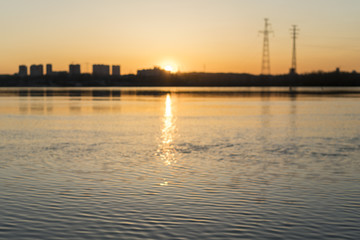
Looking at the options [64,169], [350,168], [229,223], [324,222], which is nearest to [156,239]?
[229,223]

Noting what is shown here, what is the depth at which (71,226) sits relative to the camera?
12625 millimetres

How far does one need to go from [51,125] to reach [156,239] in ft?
117

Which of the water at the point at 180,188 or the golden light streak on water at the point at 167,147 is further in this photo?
the golden light streak on water at the point at 167,147

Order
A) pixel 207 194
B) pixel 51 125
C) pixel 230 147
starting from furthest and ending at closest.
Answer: pixel 51 125 < pixel 230 147 < pixel 207 194

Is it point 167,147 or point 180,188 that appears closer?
point 180,188

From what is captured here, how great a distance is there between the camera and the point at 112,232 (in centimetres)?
1214

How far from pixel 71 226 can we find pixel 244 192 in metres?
6.55

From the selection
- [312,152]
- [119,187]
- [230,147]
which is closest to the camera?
[119,187]

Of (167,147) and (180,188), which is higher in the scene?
(167,147)

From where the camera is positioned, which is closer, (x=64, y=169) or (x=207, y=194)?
(x=207, y=194)

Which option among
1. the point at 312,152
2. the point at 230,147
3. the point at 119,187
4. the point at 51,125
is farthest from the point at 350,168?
the point at 51,125

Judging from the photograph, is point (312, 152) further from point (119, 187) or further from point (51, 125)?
point (51, 125)

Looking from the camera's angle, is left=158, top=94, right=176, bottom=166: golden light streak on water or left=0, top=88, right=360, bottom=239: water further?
left=158, top=94, right=176, bottom=166: golden light streak on water

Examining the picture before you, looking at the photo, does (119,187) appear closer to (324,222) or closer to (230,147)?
(324,222)
